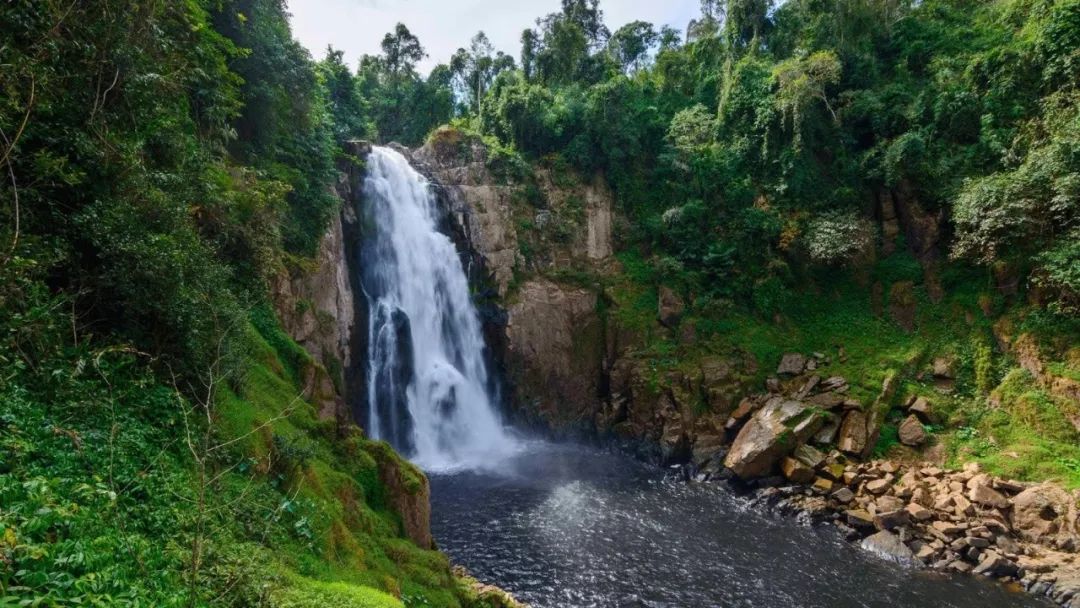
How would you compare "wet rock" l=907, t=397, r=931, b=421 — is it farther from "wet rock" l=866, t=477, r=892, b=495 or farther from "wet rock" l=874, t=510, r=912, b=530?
"wet rock" l=874, t=510, r=912, b=530

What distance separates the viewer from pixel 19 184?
7.20 meters

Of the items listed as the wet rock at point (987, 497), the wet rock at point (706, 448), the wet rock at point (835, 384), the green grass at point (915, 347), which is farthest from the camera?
the wet rock at point (706, 448)

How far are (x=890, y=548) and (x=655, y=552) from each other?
7004 mm

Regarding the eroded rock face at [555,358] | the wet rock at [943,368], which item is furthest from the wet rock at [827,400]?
the eroded rock face at [555,358]


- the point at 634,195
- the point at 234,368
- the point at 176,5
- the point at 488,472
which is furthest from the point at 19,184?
the point at 634,195

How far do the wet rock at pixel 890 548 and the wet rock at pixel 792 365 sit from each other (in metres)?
8.78

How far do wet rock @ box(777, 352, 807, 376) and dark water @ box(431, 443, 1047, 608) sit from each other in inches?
282

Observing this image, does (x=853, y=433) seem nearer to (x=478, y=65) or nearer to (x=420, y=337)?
(x=420, y=337)

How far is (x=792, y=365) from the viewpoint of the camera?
2458cm

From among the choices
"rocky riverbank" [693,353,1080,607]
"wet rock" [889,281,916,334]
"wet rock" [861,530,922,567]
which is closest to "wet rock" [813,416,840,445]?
"rocky riverbank" [693,353,1080,607]

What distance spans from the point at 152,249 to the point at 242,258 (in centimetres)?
622

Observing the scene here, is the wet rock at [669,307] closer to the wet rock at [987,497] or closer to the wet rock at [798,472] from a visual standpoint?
the wet rock at [798,472]

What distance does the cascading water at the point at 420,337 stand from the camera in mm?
23656

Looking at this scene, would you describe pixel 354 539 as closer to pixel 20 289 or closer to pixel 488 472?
pixel 20 289
